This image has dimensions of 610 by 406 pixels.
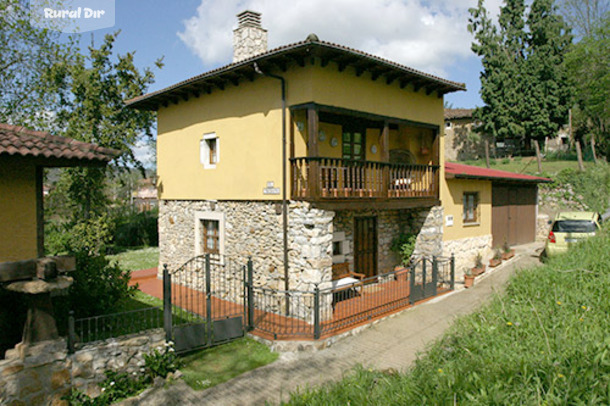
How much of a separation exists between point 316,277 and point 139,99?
883 centimetres

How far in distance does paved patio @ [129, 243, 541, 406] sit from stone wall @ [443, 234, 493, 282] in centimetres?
252

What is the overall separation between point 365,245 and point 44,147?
916cm

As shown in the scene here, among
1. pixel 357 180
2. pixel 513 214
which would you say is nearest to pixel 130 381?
pixel 357 180

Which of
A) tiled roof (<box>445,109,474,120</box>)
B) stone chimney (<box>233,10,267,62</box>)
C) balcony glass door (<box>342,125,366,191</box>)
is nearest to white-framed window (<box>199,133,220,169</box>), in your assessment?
stone chimney (<box>233,10,267,62</box>)

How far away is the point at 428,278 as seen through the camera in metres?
12.0

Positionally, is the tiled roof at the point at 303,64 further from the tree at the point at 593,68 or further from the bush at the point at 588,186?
the tree at the point at 593,68

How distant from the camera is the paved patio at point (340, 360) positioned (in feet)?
21.8

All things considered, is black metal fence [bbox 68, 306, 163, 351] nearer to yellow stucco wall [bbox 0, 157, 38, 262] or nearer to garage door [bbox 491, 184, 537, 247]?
yellow stucco wall [bbox 0, 157, 38, 262]

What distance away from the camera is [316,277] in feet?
31.1

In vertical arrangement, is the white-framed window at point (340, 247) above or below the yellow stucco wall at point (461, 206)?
below

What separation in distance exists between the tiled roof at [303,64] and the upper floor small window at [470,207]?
423cm

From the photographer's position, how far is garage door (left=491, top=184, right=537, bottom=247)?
16.7 m

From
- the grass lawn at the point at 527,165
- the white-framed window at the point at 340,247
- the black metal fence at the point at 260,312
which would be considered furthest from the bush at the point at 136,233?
the grass lawn at the point at 527,165

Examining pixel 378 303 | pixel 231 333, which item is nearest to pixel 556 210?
pixel 378 303
